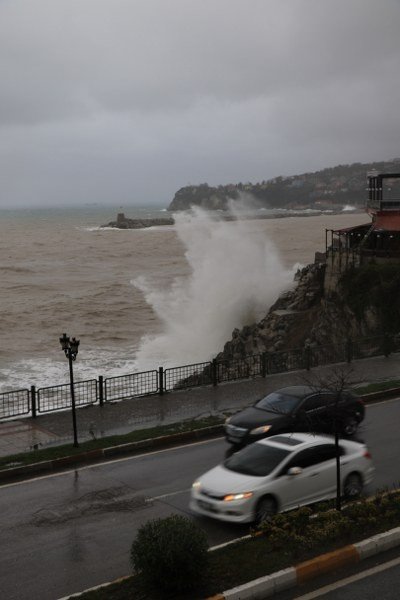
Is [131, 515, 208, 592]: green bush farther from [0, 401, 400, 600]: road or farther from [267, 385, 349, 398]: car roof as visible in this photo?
[267, 385, 349, 398]: car roof

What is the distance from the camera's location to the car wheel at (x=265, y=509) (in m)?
11.1

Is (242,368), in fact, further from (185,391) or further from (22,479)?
(22,479)

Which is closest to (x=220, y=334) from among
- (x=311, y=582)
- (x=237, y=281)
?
(x=237, y=281)

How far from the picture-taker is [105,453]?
15.4 metres

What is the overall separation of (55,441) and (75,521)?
505 cm

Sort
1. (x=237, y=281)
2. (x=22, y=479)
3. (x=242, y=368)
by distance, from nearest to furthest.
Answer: (x=22, y=479) → (x=242, y=368) → (x=237, y=281)

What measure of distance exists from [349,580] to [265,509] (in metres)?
2.36

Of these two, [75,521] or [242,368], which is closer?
[75,521]

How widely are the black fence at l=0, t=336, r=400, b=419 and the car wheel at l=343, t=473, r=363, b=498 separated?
29.9 feet

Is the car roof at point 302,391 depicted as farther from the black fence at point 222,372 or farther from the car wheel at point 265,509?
the black fence at point 222,372

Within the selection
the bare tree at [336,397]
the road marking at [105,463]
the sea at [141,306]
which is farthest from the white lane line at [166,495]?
the sea at [141,306]

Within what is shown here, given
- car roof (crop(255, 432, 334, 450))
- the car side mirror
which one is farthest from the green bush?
car roof (crop(255, 432, 334, 450))

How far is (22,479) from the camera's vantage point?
46.0 ft

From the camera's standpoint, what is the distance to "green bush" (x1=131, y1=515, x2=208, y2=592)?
26.8ft
